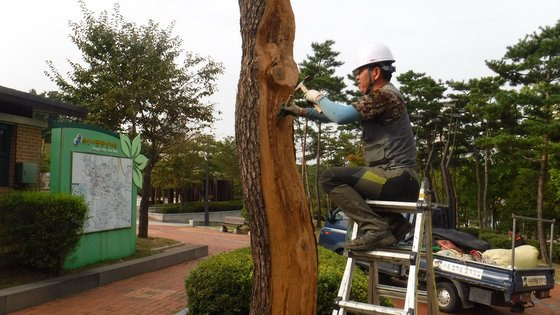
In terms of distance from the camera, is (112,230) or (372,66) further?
(112,230)

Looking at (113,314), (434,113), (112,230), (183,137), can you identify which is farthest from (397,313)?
(434,113)

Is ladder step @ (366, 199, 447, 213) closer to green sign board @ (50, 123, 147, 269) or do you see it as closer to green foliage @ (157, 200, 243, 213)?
green sign board @ (50, 123, 147, 269)

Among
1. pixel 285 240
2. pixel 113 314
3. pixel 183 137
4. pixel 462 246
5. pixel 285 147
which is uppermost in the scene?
pixel 183 137

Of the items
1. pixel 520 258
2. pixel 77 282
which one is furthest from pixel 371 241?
pixel 77 282

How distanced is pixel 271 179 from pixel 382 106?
3.13ft

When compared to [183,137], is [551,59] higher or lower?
higher

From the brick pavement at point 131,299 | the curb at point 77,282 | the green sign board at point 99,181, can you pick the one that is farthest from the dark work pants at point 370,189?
the green sign board at point 99,181

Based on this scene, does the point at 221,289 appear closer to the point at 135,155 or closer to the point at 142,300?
the point at 142,300

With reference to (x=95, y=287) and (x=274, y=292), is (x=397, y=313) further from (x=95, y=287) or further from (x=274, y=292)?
(x=95, y=287)

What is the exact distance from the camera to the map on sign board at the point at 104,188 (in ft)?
32.8

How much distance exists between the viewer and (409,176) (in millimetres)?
3463

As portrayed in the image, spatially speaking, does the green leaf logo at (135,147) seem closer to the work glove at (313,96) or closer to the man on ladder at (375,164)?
the man on ladder at (375,164)

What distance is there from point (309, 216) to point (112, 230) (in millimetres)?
8480

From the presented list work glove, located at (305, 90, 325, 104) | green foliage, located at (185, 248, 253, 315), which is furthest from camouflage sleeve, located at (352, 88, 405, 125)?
green foliage, located at (185, 248, 253, 315)
